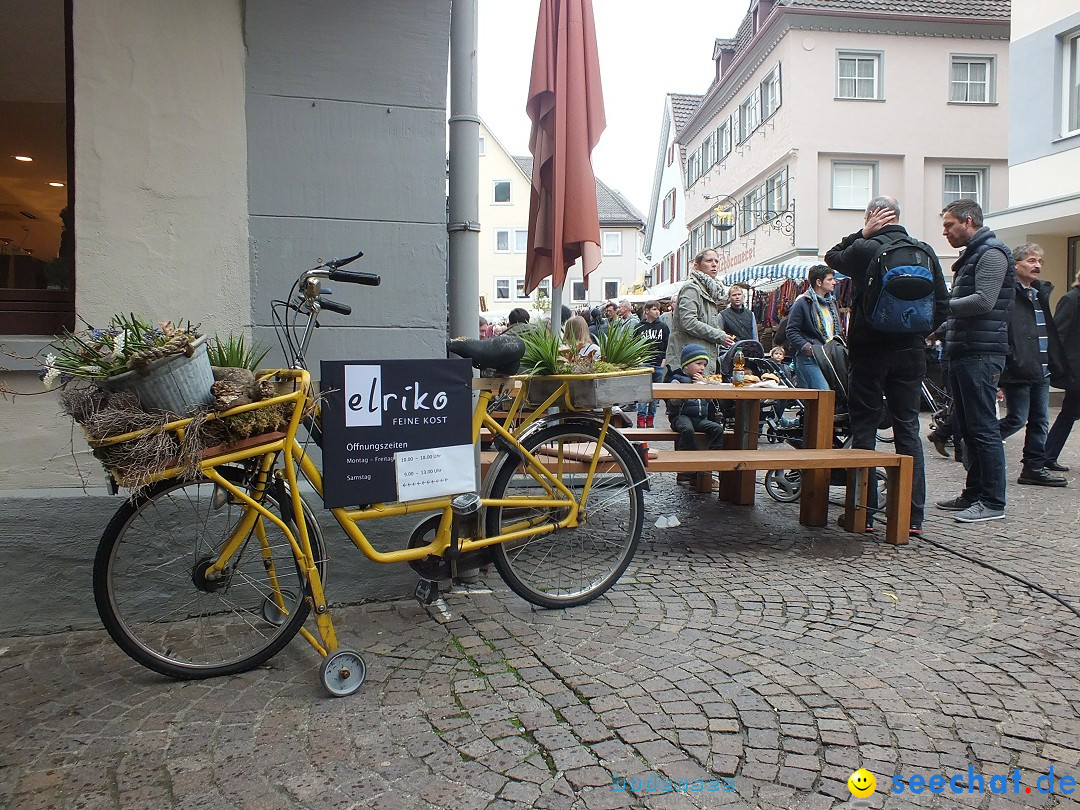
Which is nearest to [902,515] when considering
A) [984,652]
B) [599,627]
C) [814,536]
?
[814,536]

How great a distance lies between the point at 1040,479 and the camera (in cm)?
671

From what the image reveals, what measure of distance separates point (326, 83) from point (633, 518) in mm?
2581

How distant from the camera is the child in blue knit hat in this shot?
5.89m

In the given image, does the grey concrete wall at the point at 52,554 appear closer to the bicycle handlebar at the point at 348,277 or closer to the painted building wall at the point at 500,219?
the bicycle handlebar at the point at 348,277

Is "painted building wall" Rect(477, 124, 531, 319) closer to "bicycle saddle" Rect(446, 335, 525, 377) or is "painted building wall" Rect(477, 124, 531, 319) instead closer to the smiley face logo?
"bicycle saddle" Rect(446, 335, 525, 377)

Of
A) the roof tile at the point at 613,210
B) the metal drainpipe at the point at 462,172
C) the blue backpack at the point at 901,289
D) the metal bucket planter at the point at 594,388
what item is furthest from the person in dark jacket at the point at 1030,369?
the roof tile at the point at 613,210

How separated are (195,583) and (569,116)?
299 centimetres

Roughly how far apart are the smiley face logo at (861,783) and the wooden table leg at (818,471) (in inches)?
118

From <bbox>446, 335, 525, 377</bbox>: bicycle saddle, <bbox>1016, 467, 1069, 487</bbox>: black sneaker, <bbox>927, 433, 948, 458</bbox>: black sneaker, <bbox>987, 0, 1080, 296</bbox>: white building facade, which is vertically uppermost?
<bbox>987, 0, 1080, 296</bbox>: white building facade

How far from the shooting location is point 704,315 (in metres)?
6.79

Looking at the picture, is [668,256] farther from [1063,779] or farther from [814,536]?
[1063,779]

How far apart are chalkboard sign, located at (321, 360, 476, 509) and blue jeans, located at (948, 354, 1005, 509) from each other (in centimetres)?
366

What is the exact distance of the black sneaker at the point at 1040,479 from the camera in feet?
21.9

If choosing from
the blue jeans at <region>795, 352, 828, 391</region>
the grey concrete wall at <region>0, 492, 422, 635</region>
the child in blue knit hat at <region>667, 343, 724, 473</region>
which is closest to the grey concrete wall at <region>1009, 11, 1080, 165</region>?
the blue jeans at <region>795, 352, 828, 391</region>
